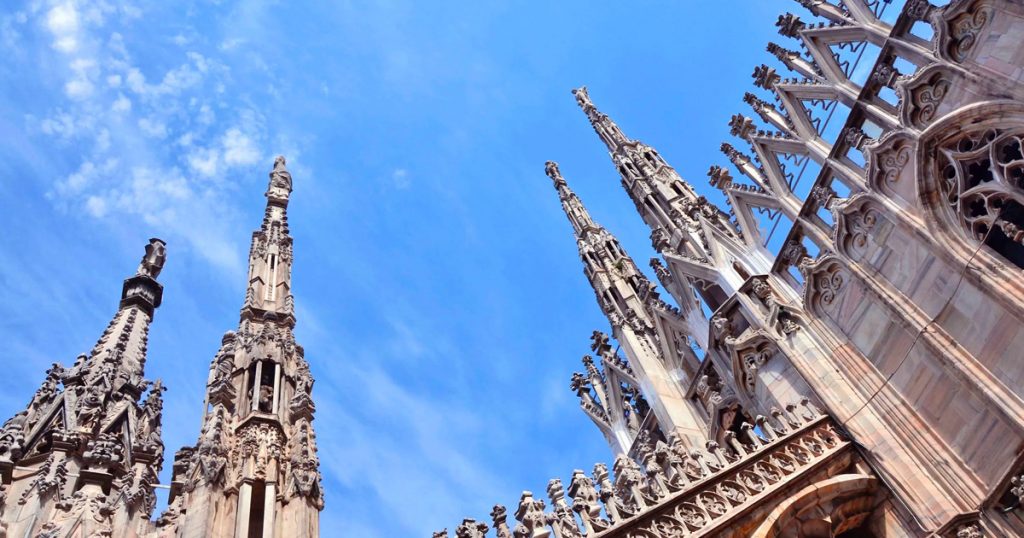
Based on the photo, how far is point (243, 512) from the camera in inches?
359

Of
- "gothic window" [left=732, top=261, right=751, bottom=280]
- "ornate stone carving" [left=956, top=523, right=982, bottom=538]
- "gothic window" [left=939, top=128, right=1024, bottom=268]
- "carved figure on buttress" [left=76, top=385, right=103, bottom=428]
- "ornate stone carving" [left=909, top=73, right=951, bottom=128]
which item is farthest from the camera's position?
"gothic window" [left=732, top=261, right=751, bottom=280]

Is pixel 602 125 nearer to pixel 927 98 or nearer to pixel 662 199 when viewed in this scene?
pixel 662 199

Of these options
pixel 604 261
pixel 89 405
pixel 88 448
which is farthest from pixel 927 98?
pixel 89 405

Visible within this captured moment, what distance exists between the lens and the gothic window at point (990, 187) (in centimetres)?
1068

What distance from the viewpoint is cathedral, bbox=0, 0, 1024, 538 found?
9969mm

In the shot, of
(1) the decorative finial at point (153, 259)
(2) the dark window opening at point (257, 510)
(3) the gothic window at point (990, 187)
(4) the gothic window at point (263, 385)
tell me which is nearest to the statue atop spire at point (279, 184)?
(1) the decorative finial at point (153, 259)

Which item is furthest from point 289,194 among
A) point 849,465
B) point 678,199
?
point 849,465

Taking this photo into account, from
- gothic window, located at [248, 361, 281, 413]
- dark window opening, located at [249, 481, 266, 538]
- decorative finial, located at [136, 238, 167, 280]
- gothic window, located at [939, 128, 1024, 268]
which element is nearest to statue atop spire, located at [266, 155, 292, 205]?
decorative finial, located at [136, 238, 167, 280]

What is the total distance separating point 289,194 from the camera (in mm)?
20234

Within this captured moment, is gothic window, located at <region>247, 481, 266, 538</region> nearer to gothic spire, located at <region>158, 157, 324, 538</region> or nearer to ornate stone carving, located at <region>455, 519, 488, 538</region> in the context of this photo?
gothic spire, located at <region>158, 157, 324, 538</region>

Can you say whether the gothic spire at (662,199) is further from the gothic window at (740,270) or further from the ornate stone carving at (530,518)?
the ornate stone carving at (530,518)

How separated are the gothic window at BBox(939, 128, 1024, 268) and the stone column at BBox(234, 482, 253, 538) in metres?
9.76

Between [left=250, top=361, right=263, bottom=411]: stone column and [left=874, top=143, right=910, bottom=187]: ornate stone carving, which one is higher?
A: [left=874, top=143, right=910, bottom=187]: ornate stone carving

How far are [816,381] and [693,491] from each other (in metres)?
3.28
